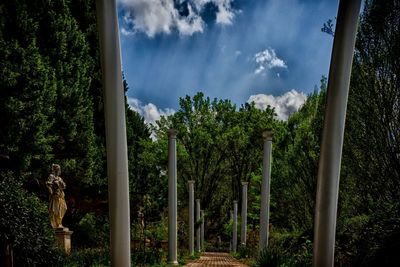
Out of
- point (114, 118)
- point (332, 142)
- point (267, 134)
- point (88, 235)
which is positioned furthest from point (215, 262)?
point (332, 142)

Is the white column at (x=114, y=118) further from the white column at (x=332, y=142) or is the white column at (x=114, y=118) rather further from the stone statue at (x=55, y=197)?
the stone statue at (x=55, y=197)

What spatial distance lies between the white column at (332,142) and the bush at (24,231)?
517 centimetres

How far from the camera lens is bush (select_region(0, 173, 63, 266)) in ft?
24.2

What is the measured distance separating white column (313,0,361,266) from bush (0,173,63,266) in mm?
5165

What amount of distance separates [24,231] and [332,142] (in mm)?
5842

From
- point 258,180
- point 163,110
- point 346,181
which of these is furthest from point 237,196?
point 346,181

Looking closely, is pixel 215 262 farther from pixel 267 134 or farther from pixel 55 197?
pixel 55 197

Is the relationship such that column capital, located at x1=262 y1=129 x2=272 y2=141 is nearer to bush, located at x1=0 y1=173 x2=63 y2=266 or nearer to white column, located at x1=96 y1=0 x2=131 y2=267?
bush, located at x1=0 y1=173 x2=63 y2=266

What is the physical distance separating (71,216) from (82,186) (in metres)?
1.35

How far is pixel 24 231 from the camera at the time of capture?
7.80 metres

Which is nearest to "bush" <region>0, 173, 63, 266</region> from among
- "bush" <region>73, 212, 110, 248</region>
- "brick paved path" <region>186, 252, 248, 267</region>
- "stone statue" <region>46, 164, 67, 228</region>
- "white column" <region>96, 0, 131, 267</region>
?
"stone statue" <region>46, 164, 67, 228</region>

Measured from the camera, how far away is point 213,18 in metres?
26.5

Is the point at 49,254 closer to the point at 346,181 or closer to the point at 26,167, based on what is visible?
the point at 26,167

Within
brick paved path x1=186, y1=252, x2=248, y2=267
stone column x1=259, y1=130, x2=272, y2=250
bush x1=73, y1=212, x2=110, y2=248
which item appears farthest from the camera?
bush x1=73, y1=212, x2=110, y2=248
